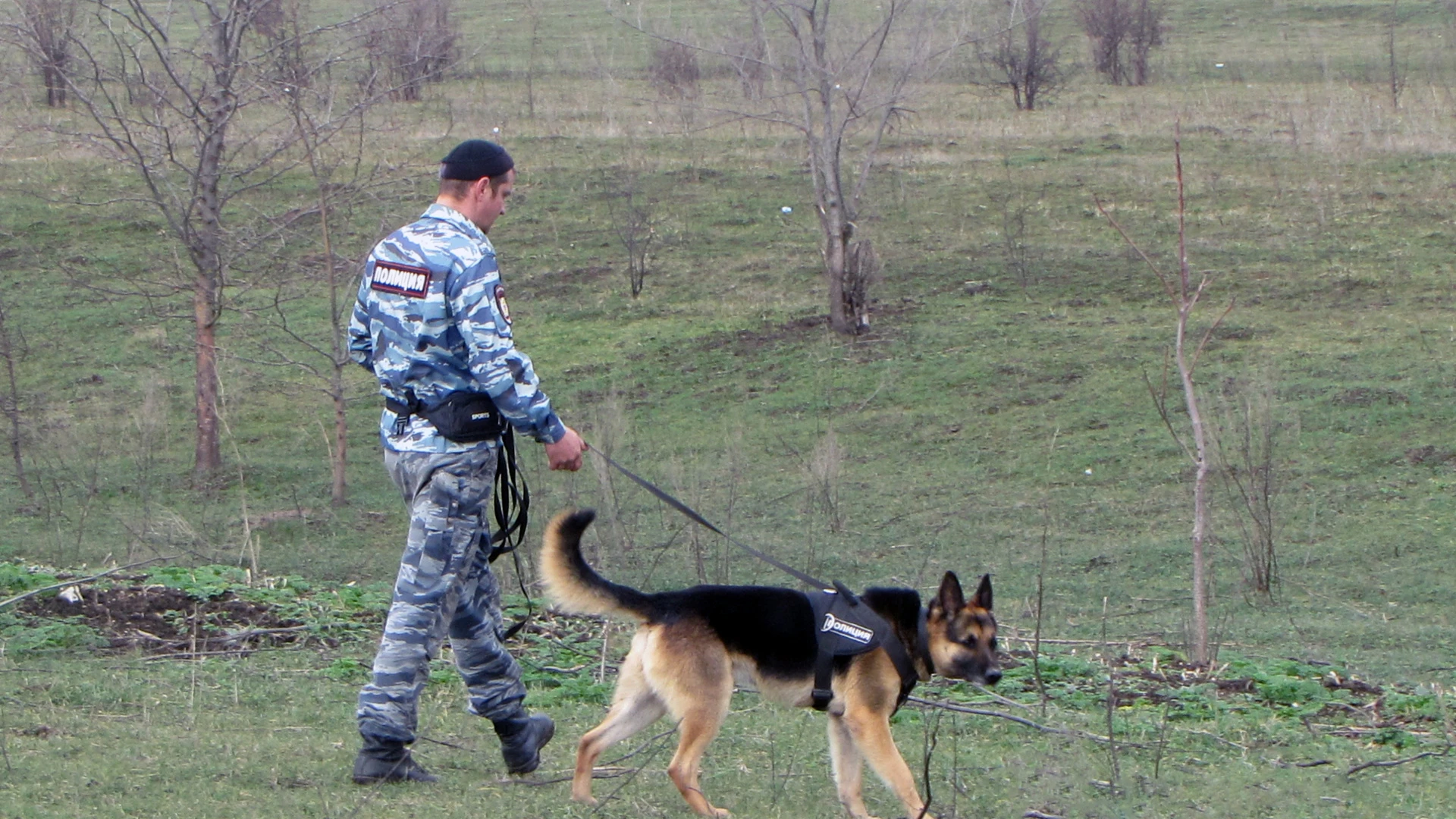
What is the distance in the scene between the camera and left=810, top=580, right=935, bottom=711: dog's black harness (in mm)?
4957

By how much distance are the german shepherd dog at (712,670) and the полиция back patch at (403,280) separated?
0.89 metres

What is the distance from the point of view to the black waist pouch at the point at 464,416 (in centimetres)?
469

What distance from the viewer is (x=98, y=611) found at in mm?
8055

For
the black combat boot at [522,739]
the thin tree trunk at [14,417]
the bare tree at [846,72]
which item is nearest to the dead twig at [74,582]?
the black combat boot at [522,739]

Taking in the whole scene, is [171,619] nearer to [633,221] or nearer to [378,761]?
[378,761]

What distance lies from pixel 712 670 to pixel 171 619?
174 inches

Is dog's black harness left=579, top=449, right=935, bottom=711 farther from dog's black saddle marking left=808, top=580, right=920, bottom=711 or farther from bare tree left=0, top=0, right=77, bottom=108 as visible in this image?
bare tree left=0, top=0, right=77, bottom=108

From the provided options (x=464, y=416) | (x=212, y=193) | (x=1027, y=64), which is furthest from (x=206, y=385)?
(x=1027, y=64)

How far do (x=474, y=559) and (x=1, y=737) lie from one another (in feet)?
6.18

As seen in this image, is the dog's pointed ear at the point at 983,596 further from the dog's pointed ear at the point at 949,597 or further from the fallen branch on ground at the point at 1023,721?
Result: the fallen branch on ground at the point at 1023,721

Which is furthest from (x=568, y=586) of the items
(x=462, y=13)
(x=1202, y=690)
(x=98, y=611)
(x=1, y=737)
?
(x=462, y=13)

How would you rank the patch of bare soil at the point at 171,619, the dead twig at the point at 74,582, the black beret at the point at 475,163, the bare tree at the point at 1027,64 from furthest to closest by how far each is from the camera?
the bare tree at the point at 1027,64 → the patch of bare soil at the point at 171,619 → the dead twig at the point at 74,582 → the black beret at the point at 475,163

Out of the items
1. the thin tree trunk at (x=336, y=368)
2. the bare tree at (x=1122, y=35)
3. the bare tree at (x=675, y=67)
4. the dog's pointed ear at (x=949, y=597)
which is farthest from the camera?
the bare tree at (x=1122, y=35)

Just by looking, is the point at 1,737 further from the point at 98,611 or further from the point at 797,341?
the point at 797,341
